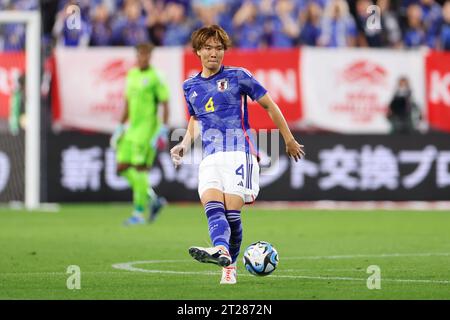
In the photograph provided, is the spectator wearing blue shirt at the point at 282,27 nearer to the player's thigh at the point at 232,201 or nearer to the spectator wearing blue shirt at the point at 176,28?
the spectator wearing blue shirt at the point at 176,28

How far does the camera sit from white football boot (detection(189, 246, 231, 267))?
9.02 meters

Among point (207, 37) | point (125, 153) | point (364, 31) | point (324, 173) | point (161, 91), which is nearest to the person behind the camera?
point (207, 37)

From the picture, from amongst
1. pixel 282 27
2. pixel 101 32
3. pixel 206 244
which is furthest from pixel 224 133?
pixel 282 27

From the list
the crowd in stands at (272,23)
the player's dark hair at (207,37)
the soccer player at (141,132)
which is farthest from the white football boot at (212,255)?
the crowd in stands at (272,23)

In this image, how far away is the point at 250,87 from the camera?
384 inches

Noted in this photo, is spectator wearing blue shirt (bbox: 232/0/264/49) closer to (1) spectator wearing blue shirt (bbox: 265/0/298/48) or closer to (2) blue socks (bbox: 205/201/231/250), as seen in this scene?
(1) spectator wearing blue shirt (bbox: 265/0/298/48)

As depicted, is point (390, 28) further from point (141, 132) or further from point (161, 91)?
point (141, 132)

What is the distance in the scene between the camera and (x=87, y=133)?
21562 millimetres

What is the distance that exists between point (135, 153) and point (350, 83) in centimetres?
546

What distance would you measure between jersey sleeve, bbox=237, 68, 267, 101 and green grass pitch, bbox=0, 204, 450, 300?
146 cm

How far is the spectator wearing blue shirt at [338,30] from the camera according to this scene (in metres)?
22.8

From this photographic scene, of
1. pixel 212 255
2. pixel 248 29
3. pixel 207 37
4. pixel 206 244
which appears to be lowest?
pixel 206 244

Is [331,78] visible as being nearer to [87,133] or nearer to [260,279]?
[87,133]

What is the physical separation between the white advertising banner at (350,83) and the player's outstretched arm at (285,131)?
12275 millimetres
